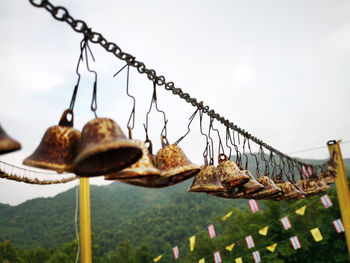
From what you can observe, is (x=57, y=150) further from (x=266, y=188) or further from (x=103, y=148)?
(x=266, y=188)

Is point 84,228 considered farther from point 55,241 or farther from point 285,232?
point 55,241

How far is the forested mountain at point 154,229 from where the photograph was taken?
81.2 ft

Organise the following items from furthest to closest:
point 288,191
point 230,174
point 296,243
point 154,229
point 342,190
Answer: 1. point 154,229
2. point 296,243
3. point 342,190
4. point 288,191
5. point 230,174

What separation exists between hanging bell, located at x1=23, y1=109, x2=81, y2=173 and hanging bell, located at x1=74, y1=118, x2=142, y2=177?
7 cm

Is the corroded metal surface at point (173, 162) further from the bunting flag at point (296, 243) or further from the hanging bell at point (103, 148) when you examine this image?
the bunting flag at point (296, 243)

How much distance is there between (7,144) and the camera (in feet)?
3.58

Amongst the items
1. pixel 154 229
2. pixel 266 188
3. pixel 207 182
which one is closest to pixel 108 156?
pixel 207 182

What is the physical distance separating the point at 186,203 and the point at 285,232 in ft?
106

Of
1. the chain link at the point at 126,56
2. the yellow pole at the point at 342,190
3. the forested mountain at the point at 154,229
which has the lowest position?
the forested mountain at the point at 154,229

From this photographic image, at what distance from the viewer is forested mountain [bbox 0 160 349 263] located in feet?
81.2

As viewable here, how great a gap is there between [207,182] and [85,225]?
334 cm

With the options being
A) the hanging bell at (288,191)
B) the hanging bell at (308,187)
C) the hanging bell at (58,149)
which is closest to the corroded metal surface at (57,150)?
the hanging bell at (58,149)

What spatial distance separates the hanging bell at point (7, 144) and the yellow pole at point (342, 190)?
9469 millimetres

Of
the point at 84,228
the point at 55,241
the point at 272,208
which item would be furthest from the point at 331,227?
the point at 55,241
